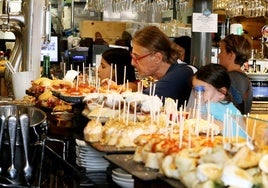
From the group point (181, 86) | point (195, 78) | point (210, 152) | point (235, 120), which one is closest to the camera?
point (210, 152)

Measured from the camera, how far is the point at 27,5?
204 inches

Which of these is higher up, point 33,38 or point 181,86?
point 33,38

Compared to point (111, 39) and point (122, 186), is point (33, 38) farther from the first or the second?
point (111, 39)

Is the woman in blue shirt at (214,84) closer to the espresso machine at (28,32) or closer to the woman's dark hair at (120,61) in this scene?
the woman's dark hair at (120,61)

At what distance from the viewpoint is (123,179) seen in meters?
2.41

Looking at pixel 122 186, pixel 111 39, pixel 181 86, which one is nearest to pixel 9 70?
pixel 181 86

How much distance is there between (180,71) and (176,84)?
13 centimetres

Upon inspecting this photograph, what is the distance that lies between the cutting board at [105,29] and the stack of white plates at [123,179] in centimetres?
790

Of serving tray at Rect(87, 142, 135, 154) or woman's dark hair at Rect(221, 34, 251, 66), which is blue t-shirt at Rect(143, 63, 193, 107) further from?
serving tray at Rect(87, 142, 135, 154)

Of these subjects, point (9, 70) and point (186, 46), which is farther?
point (186, 46)

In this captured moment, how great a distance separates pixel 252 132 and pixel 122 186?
1.93ft

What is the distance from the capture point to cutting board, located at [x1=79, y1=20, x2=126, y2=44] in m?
10.3

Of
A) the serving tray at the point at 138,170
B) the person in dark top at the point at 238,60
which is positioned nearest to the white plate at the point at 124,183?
the serving tray at the point at 138,170

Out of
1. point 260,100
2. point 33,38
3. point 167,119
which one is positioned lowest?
point 260,100
